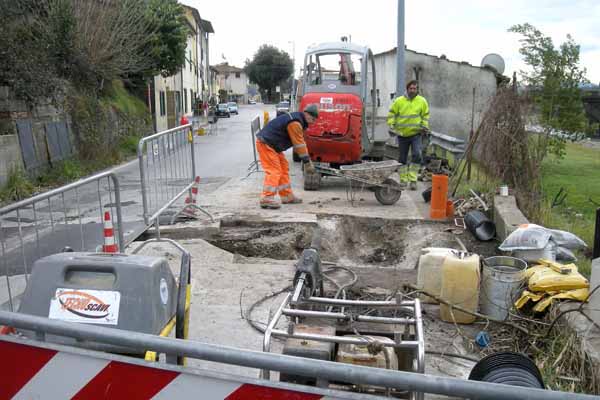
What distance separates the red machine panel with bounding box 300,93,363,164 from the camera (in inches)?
386

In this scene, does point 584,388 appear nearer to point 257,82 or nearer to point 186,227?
point 186,227

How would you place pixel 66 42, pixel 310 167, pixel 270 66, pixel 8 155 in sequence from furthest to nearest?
1. pixel 270 66
2. pixel 66 42
3. pixel 8 155
4. pixel 310 167

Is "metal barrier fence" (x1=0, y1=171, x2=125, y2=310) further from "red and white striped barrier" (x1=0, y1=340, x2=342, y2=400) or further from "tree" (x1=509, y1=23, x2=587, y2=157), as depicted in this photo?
"tree" (x1=509, y1=23, x2=587, y2=157)

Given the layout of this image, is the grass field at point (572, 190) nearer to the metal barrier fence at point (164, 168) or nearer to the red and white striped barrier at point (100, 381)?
the metal barrier fence at point (164, 168)

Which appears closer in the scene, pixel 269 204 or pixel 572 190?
pixel 269 204

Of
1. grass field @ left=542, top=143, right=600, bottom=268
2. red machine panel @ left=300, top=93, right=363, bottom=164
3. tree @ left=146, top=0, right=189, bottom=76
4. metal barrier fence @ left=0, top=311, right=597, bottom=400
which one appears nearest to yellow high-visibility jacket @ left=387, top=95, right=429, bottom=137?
red machine panel @ left=300, top=93, right=363, bottom=164

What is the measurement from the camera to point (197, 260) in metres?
6.15

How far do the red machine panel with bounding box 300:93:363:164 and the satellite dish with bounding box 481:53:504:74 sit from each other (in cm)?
1170

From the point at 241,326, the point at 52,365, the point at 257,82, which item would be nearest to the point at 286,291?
the point at 241,326

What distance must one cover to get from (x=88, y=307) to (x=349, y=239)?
5.34m

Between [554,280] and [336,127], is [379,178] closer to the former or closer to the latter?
[336,127]

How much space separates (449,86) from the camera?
65.5 ft

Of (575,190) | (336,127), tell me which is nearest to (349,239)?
(336,127)

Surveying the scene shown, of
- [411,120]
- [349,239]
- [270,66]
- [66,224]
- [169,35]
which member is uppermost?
[270,66]
